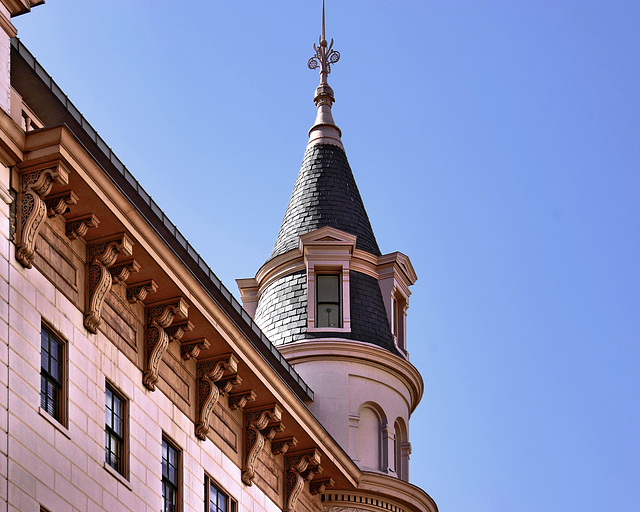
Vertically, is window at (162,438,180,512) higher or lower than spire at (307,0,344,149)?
lower

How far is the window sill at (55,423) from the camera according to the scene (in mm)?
23266

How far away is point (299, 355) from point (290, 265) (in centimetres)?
322

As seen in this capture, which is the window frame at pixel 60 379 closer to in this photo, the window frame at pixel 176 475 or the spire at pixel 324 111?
the window frame at pixel 176 475

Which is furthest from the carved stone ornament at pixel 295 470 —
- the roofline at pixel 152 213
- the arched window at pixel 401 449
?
the arched window at pixel 401 449

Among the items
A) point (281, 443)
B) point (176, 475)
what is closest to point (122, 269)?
point (176, 475)

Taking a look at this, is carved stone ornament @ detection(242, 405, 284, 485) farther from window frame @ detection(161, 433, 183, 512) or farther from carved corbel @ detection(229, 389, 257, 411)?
window frame @ detection(161, 433, 183, 512)

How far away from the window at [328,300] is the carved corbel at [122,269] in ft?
50.6

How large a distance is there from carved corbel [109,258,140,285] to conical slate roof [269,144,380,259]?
649 inches

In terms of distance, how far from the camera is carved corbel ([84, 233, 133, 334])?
25.9m

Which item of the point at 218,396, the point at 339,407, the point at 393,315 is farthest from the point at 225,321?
the point at 393,315

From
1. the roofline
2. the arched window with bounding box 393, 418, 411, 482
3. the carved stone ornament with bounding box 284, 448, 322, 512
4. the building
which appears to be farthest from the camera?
the arched window with bounding box 393, 418, 411, 482

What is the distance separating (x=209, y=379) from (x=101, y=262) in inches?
206

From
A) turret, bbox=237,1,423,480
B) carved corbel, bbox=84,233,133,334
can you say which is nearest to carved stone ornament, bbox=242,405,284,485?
carved corbel, bbox=84,233,133,334

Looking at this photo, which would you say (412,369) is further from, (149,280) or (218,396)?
(149,280)
